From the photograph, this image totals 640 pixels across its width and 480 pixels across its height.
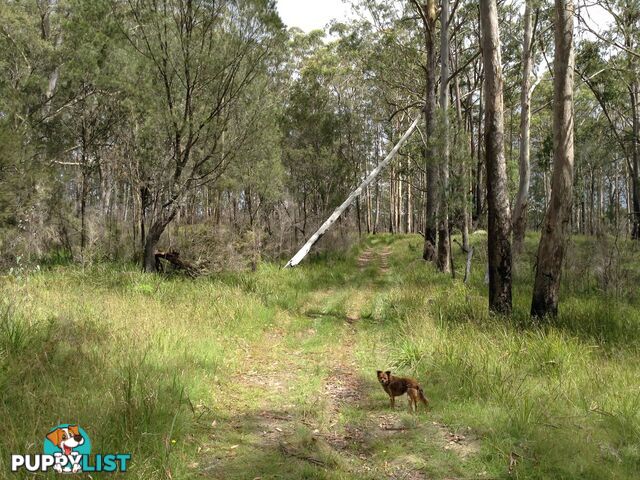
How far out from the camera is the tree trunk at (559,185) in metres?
6.80

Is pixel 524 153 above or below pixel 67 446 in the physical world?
above

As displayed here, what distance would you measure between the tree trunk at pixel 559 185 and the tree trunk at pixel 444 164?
4.44 metres

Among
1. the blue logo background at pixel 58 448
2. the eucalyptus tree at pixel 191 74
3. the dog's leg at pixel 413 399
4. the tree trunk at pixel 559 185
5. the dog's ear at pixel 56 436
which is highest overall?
the eucalyptus tree at pixel 191 74

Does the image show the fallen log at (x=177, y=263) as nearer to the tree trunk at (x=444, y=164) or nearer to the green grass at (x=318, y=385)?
the green grass at (x=318, y=385)

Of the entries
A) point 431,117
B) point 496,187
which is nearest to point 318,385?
point 496,187

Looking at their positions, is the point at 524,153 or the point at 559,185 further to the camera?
the point at 524,153

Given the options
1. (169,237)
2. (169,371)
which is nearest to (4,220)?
(169,237)

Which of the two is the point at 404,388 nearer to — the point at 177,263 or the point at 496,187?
the point at 496,187

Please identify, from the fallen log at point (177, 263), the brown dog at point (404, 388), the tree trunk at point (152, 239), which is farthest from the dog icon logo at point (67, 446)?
the fallen log at point (177, 263)

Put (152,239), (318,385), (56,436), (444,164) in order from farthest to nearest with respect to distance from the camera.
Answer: (444,164) → (152,239) → (318,385) → (56,436)

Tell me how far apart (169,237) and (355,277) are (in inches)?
254

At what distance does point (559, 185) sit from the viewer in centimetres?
684

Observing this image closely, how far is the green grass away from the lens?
3.33m

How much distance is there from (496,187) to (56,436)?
698cm
